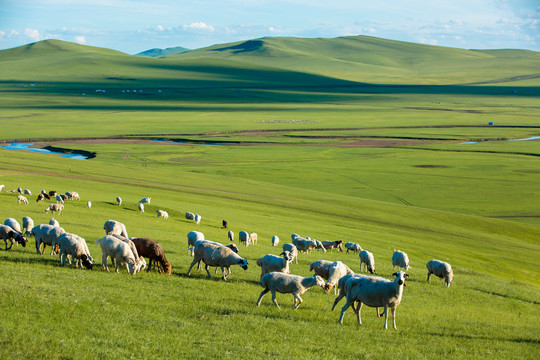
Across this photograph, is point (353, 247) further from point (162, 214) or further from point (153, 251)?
point (153, 251)

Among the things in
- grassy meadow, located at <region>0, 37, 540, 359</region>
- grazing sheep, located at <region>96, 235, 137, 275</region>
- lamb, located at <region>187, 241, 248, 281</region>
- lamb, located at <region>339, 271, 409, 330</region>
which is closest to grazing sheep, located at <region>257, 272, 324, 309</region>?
grassy meadow, located at <region>0, 37, 540, 359</region>

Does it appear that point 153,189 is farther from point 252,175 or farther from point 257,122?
point 257,122

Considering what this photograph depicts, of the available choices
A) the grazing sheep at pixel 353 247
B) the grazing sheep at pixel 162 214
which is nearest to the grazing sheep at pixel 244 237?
the grazing sheep at pixel 353 247

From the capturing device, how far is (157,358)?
43.2 feet

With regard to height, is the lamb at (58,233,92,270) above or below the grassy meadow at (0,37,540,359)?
above

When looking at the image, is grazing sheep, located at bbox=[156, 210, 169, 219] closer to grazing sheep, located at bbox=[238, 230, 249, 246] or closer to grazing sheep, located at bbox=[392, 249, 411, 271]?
grazing sheep, located at bbox=[238, 230, 249, 246]

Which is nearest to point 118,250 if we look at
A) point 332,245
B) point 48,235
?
point 48,235

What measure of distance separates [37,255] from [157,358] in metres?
12.5

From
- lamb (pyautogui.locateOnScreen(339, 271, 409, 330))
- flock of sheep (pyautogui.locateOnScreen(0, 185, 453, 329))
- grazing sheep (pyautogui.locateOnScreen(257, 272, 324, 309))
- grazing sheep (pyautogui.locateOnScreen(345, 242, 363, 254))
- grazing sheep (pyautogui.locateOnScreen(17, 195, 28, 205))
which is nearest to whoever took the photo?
lamb (pyautogui.locateOnScreen(339, 271, 409, 330))

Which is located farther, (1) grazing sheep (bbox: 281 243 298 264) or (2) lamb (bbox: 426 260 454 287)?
(1) grazing sheep (bbox: 281 243 298 264)

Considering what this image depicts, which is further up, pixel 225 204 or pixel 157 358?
pixel 157 358

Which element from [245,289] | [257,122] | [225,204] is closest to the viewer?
[245,289]

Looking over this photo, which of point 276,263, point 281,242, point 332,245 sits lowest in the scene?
point 281,242

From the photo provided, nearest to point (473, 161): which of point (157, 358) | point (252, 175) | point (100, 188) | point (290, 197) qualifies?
point (252, 175)
